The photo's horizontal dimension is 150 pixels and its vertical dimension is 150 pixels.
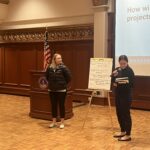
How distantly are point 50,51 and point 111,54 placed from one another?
2.28 meters

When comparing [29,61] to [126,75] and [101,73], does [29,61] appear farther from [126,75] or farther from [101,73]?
[126,75]

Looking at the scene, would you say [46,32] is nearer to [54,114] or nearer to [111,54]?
[111,54]

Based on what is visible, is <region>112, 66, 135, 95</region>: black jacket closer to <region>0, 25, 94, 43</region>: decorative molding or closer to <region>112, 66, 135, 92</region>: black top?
<region>112, 66, 135, 92</region>: black top

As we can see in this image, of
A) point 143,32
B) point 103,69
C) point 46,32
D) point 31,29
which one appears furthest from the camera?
point 31,29

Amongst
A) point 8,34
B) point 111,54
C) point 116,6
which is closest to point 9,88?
point 8,34

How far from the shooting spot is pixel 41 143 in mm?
5258

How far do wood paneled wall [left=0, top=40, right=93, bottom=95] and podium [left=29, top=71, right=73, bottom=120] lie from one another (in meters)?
2.54

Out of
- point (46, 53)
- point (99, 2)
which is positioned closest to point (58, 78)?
point (46, 53)

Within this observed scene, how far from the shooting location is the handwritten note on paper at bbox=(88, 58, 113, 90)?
20.2 feet

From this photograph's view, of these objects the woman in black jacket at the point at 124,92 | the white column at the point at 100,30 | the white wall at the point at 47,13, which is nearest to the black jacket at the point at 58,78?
the woman in black jacket at the point at 124,92

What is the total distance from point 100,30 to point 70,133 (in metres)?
4.20

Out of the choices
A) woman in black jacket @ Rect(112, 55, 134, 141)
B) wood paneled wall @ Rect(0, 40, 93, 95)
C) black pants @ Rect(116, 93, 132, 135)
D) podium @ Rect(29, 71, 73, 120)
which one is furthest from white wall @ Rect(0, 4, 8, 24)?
black pants @ Rect(116, 93, 132, 135)

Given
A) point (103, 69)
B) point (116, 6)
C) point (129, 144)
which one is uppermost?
point (116, 6)

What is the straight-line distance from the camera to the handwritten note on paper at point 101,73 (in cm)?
617
